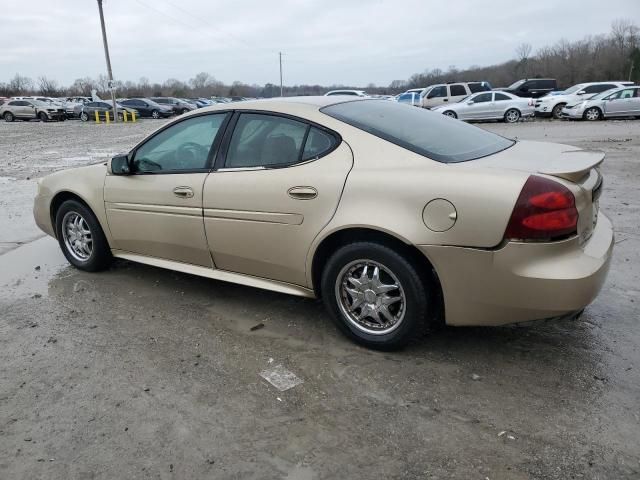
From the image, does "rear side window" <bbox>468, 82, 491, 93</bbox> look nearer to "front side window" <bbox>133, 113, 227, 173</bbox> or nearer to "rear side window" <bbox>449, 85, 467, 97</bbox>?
"rear side window" <bbox>449, 85, 467, 97</bbox>

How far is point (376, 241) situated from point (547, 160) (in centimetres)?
113

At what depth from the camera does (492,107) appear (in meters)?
23.0

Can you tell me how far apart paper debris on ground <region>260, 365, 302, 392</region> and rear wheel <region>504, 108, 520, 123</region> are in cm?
2256

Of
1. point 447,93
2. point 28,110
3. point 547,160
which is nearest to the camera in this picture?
point 547,160

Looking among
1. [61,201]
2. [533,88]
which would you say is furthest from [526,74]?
[61,201]

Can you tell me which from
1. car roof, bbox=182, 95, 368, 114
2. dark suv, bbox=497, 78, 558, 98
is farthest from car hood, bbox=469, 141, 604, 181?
dark suv, bbox=497, 78, 558, 98

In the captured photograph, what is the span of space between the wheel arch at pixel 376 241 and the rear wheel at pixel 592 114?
22532 millimetres

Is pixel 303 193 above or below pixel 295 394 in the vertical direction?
above

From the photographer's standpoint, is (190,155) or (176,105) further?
(176,105)

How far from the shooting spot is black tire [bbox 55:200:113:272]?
470 cm

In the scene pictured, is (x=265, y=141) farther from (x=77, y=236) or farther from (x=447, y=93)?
(x=447, y=93)

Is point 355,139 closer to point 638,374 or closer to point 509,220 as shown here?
point 509,220

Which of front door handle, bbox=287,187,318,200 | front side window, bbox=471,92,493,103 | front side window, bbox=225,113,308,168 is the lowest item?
front door handle, bbox=287,187,318,200

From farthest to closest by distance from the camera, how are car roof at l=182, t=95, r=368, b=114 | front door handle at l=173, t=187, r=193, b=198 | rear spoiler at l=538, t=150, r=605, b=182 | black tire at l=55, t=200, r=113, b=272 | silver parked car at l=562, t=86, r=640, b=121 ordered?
silver parked car at l=562, t=86, r=640, b=121, black tire at l=55, t=200, r=113, b=272, front door handle at l=173, t=187, r=193, b=198, car roof at l=182, t=95, r=368, b=114, rear spoiler at l=538, t=150, r=605, b=182
